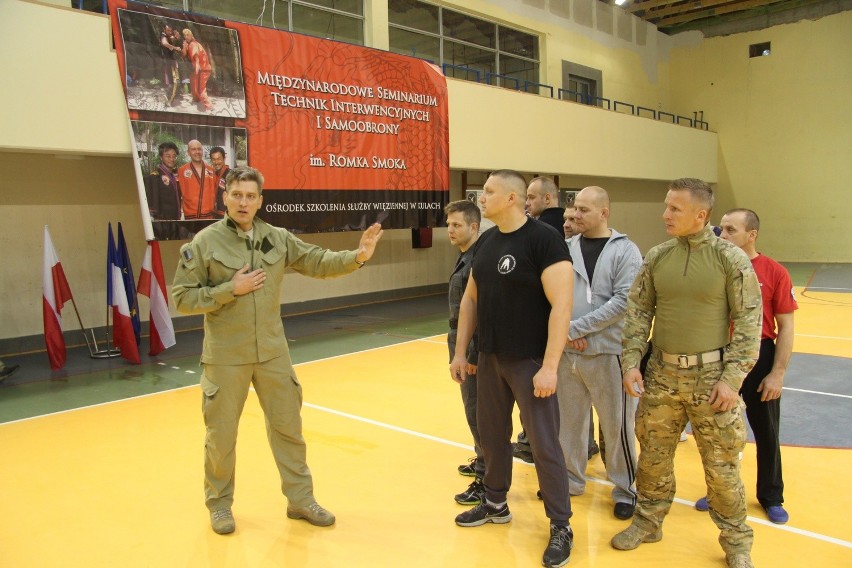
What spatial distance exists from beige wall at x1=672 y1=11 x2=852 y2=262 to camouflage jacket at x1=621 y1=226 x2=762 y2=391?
770 inches

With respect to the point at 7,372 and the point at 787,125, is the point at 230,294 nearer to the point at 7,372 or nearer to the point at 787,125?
the point at 7,372

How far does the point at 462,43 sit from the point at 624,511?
13.5 meters

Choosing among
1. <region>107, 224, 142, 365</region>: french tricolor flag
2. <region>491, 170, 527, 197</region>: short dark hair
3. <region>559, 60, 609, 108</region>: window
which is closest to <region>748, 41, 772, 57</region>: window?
<region>559, 60, 609, 108</region>: window

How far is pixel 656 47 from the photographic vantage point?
21.5 metres

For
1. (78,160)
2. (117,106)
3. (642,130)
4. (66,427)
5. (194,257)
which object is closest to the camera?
(194,257)

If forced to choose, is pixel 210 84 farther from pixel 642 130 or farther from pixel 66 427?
pixel 642 130

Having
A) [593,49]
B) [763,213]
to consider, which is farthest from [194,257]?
[763,213]

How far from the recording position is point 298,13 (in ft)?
40.8

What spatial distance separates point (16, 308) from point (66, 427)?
13.5 ft

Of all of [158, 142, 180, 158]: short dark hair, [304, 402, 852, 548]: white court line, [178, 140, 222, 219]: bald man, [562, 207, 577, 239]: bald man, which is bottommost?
[304, 402, 852, 548]: white court line

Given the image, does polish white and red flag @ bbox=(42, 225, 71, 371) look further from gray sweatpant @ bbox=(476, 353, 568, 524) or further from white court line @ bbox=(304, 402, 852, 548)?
gray sweatpant @ bbox=(476, 353, 568, 524)

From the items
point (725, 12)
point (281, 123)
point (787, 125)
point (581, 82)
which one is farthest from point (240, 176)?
point (725, 12)

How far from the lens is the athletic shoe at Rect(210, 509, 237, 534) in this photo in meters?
3.55

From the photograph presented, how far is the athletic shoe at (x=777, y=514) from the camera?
139 inches
